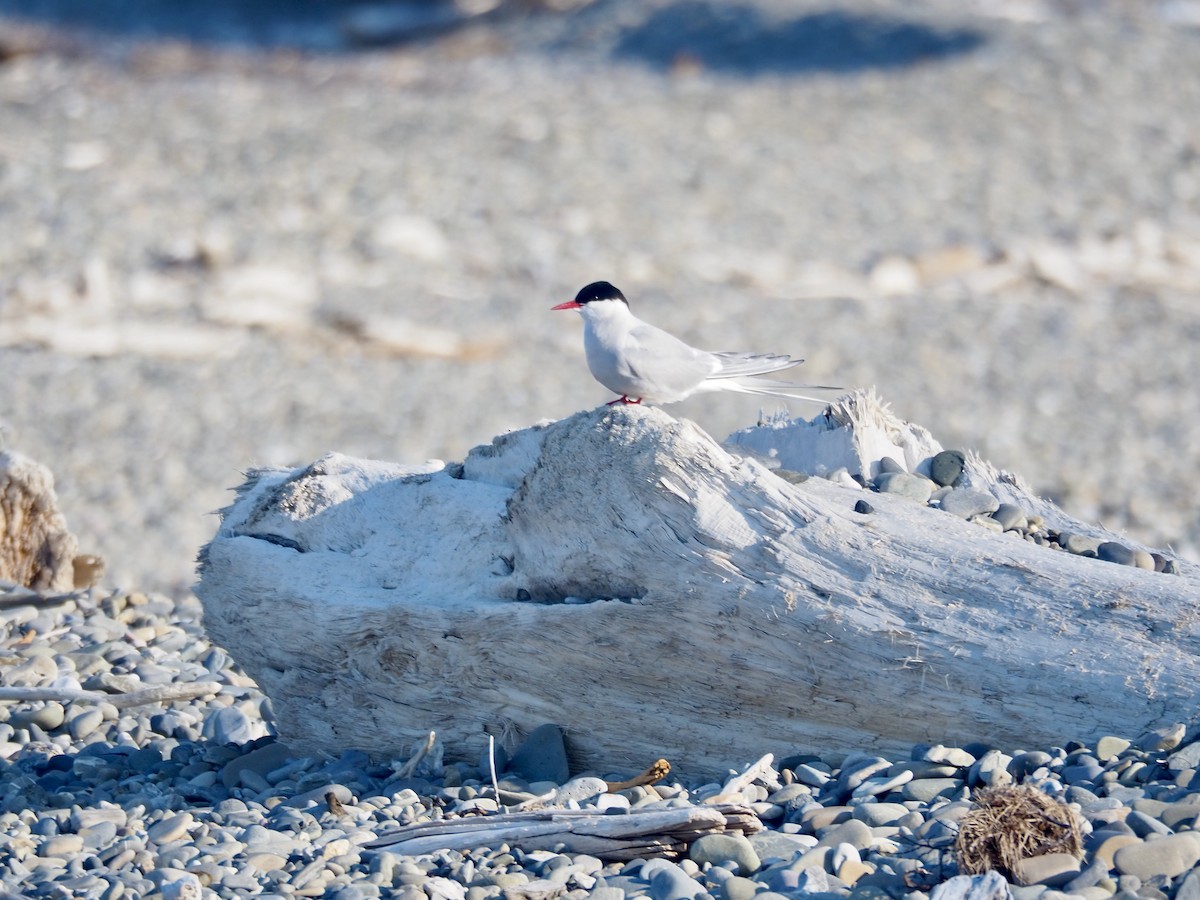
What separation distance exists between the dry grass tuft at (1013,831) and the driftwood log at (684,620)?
494 millimetres

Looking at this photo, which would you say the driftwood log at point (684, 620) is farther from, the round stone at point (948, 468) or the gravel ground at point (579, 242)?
the gravel ground at point (579, 242)

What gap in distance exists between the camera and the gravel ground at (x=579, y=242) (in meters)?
10.2

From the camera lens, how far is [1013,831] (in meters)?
2.98

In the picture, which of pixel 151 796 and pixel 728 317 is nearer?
pixel 151 796

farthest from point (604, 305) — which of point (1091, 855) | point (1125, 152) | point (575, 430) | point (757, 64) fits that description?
point (757, 64)

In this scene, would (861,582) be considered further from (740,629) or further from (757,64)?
(757,64)

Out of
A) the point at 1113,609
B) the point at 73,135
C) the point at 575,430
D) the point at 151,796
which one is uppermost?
the point at 73,135

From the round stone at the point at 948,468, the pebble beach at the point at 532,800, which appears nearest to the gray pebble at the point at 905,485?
the round stone at the point at 948,468

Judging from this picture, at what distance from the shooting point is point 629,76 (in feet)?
61.2

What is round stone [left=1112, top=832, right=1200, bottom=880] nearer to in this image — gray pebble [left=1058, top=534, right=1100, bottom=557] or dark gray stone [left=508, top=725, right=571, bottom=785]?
gray pebble [left=1058, top=534, right=1100, bottom=557]

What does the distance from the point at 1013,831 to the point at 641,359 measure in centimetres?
191

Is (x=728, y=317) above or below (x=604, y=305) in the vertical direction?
below

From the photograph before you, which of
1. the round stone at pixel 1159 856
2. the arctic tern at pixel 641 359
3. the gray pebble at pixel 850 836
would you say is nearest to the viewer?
the round stone at pixel 1159 856

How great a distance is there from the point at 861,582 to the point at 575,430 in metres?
0.90
